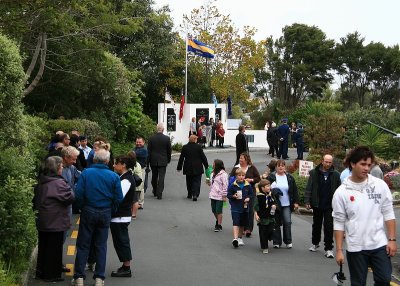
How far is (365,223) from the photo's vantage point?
22.5 ft

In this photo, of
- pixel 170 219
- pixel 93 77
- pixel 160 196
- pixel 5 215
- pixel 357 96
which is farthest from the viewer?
pixel 357 96

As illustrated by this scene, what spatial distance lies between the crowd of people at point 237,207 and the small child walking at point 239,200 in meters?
0.02

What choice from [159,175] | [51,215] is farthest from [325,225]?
[159,175]

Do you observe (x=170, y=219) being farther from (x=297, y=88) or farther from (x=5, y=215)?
(x=297, y=88)

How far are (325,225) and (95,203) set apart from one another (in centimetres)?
482

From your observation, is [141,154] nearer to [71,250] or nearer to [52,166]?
[71,250]

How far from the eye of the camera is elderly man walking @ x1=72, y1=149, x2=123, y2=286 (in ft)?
28.6

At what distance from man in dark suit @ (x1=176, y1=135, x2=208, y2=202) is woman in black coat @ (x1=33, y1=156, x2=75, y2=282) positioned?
9.43 meters

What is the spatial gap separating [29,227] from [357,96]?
59.9m

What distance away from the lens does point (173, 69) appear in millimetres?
47375

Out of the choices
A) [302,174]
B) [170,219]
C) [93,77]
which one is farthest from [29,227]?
[93,77]

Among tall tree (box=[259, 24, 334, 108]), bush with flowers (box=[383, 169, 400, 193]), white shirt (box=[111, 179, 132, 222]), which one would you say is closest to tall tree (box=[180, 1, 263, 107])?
tall tree (box=[259, 24, 334, 108])

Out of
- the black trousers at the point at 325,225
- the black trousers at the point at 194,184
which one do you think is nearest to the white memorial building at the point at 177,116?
the black trousers at the point at 194,184

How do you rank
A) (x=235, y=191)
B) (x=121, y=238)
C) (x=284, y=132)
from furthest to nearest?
(x=284, y=132) → (x=235, y=191) → (x=121, y=238)
